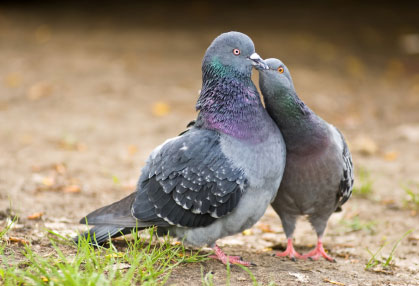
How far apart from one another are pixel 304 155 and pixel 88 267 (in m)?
1.65

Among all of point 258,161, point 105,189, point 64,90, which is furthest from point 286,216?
point 64,90

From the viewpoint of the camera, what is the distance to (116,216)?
401cm

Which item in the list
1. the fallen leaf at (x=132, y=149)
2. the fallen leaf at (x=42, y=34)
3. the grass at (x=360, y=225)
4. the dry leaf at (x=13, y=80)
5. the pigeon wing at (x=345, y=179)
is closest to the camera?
the pigeon wing at (x=345, y=179)

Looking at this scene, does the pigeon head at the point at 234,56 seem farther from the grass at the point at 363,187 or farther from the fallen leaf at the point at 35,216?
the grass at the point at 363,187

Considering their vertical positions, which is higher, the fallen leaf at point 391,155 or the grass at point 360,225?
the fallen leaf at point 391,155

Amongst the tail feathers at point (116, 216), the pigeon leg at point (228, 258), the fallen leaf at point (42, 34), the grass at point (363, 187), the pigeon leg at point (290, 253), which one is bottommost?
the pigeon leg at point (228, 258)

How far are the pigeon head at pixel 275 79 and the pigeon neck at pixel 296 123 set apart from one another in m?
0.03

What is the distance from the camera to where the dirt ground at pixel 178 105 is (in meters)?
4.74

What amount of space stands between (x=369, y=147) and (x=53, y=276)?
494cm

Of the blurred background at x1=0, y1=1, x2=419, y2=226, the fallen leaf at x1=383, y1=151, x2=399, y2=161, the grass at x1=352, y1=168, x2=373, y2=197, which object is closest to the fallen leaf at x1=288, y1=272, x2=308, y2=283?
the blurred background at x1=0, y1=1, x2=419, y2=226

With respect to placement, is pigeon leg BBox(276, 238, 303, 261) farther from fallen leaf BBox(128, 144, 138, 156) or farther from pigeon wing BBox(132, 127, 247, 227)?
fallen leaf BBox(128, 144, 138, 156)

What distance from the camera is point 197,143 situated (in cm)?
378

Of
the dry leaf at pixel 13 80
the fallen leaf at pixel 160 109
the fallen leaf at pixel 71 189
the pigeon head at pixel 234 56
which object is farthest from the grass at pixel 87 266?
the dry leaf at pixel 13 80

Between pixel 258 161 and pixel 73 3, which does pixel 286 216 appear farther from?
pixel 73 3
